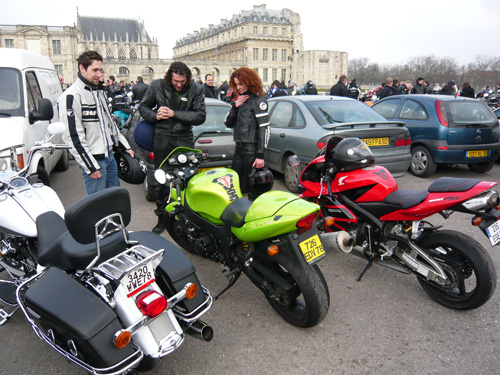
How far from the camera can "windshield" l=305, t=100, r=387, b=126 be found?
583 centimetres

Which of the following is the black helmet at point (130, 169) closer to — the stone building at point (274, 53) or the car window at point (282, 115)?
the car window at point (282, 115)

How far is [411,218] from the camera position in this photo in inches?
116

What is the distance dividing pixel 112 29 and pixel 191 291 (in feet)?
329

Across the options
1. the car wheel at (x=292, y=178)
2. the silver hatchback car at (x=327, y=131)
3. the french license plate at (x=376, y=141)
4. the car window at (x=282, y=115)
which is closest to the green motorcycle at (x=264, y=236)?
the silver hatchback car at (x=327, y=131)

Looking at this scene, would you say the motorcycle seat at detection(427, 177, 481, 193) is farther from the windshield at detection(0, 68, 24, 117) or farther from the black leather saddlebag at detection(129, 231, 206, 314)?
the windshield at detection(0, 68, 24, 117)

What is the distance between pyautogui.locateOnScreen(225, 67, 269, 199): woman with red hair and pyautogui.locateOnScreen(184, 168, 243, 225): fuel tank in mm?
1398

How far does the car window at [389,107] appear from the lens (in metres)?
7.99

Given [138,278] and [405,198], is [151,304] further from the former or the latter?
[405,198]

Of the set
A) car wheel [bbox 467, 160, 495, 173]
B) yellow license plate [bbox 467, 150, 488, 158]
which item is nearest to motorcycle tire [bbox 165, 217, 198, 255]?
yellow license plate [bbox 467, 150, 488, 158]

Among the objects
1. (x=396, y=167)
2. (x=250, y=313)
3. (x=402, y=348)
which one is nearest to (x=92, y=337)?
(x=250, y=313)

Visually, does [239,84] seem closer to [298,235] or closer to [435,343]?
[298,235]

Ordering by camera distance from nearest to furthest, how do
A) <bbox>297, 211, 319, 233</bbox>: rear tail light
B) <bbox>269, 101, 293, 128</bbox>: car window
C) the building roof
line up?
<bbox>297, 211, 319, 233</bbox>: rear tail light → <bbox>269, 101, 293, 128</bbox>: car window → the building roof

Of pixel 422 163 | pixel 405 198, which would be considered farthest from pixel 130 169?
pixel 422 163

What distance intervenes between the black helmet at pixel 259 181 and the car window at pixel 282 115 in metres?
2.07
